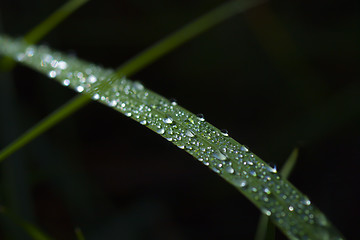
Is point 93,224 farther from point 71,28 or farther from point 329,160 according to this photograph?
point 71,28

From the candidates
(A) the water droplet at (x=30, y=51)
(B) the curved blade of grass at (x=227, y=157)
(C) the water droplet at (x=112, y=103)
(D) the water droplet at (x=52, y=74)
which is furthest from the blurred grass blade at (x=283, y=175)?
(A) the water droplet at (x=30, y=51)

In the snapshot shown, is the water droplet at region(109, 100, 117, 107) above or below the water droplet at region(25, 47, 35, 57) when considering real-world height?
below

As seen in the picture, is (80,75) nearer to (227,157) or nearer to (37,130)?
(37,130)

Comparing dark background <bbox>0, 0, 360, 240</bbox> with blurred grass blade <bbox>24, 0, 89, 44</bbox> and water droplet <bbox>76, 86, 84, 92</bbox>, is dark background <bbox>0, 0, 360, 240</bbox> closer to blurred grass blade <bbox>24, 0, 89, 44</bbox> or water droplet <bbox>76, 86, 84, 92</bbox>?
blurred grass blade <bbox>24, 0, 89, 44</bbox>

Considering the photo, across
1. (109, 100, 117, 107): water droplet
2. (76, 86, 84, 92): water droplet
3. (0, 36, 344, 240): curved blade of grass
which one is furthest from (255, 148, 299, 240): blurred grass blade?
(76, 86, 84, 92): water droplet

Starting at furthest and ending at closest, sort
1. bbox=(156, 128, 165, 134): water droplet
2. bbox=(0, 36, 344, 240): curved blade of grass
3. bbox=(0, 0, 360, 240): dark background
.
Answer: bbox=(0, 0, 360, 240): dark background
bbox=(156, 128, 165, 134): water droplet
bbox=(0, 36, 344, 240): curved blade of grass

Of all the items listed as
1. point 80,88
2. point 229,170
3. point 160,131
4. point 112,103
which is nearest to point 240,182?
point 229,170

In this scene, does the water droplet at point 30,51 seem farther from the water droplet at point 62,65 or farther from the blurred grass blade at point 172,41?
the blurred grass blade at point 172,41
